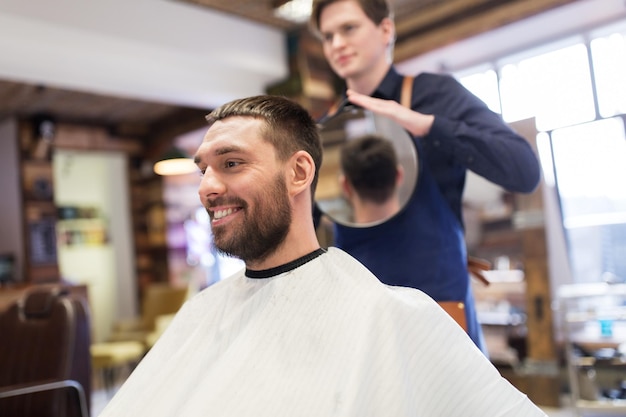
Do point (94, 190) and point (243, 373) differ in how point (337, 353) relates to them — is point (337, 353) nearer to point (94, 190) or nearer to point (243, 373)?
point (243, 373)

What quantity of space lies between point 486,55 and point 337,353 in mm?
4841

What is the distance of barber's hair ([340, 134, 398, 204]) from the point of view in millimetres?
1567

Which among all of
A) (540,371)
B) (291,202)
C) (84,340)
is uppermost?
(291,202)

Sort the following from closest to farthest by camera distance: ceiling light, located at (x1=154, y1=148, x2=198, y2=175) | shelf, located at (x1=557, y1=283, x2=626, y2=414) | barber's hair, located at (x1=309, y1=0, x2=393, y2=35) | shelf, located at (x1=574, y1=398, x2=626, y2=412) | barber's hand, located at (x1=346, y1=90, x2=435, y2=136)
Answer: barber's hand, located at (x1=346, y1=90, x2=435, y2=136) < barber's hair, located at (x1=309, y1=0, x2=393, y2=35) < shelf, located at (x1=574, y1=398, x2=626, y2=412) < shelf, located at (x1=557, y1=283, x2=626, y2=414) < ceiling light, located at (x1=154, y1=148, x2=198, y2=175)

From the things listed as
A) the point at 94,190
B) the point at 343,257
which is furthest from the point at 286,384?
the point at 94,190

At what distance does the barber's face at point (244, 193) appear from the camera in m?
1.14

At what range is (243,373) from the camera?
104 centimetres

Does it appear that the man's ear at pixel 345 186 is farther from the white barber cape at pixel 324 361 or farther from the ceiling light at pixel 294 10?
the ceiling light at pixel 294 10

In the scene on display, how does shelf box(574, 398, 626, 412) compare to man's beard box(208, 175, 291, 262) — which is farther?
shelf box(574, 398, 626, 412)

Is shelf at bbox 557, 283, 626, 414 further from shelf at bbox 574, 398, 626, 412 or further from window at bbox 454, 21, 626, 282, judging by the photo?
window at bbox 454, 21, 626, 282

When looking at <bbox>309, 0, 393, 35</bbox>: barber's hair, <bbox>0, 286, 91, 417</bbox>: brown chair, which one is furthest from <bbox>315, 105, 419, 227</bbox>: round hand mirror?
<bbox>0, 286, 91, 417</bbox>: brown chair

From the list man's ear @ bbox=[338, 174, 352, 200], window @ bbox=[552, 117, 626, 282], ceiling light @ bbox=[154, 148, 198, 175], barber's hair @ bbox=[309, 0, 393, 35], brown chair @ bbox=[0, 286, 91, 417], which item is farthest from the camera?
ceiling light @ bbox=[154, 148, 198, 175]

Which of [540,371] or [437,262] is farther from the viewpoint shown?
[540,371]

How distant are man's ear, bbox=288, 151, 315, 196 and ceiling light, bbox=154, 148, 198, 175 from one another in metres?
4.41
